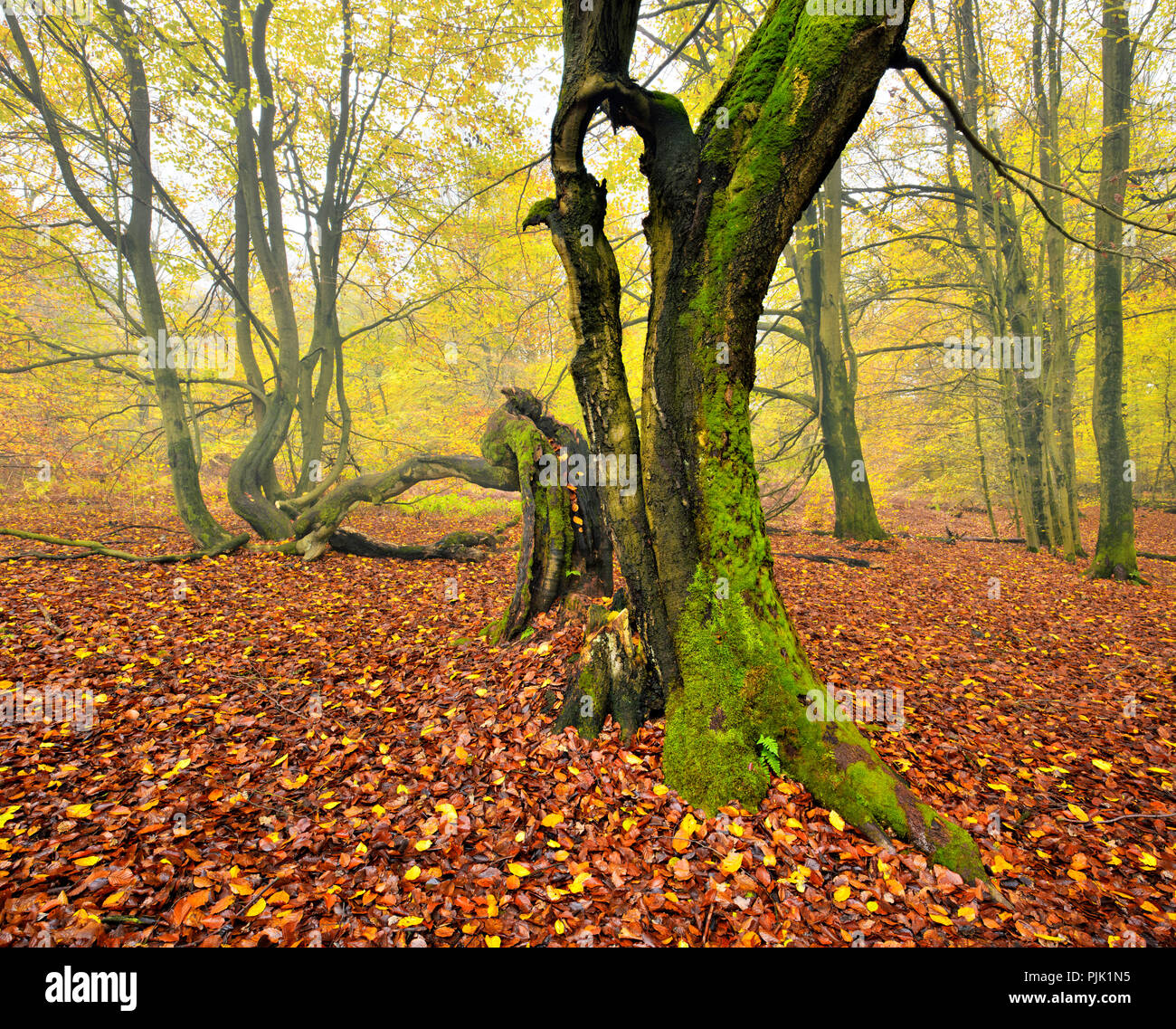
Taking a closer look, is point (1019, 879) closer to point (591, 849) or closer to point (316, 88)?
point (591, 849)

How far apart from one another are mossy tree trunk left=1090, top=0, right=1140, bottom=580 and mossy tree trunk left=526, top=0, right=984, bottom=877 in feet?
29.0

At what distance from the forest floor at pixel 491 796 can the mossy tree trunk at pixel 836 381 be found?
517cm

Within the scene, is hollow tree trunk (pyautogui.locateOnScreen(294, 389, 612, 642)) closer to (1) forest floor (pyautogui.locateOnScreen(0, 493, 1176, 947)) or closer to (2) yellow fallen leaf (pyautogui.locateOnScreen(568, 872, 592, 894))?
(1) forest floor (pyautogui.locateOnScreen(0, 493, 1176, 947))

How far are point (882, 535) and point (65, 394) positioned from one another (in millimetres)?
19596

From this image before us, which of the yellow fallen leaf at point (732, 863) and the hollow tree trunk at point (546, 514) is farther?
the hollow tree trunk at point (546, 514)

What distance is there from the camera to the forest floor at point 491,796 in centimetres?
247

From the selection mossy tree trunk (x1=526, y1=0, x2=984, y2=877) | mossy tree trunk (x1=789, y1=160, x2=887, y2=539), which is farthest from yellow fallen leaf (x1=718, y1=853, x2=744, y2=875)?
mossy tree trunk (x1=789, y1=160, x2=887, y2=539)

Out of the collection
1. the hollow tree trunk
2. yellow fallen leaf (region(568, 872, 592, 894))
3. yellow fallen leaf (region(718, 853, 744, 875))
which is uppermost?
the hollow tree trunk

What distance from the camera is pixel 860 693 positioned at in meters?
4.43

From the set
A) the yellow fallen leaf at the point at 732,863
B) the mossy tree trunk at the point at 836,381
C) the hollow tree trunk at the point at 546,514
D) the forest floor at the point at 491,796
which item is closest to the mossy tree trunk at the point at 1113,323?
the forest floor at the point at 491,796

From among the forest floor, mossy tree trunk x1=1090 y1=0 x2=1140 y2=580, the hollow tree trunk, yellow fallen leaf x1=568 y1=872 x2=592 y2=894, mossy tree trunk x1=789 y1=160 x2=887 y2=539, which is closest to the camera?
the forest floor

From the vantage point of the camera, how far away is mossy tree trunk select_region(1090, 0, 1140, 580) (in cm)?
851

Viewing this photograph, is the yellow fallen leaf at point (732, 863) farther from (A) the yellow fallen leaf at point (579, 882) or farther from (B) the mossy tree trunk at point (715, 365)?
(A) the yellow fallen leaf at point (579, 882)

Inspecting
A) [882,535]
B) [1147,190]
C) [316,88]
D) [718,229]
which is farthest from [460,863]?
[316,88]
